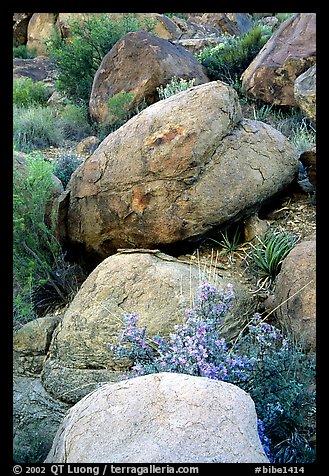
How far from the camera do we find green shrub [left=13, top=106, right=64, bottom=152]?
30.5ft

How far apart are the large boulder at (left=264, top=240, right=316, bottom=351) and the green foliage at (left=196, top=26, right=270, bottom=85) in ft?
20.8

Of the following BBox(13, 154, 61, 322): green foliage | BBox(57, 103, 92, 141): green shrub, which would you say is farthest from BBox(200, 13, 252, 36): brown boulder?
BBox(13, 154, 61, 322): green foliage

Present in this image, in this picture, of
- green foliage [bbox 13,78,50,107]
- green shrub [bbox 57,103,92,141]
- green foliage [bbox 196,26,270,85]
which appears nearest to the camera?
green shrub [bbox 57,103,92,141]

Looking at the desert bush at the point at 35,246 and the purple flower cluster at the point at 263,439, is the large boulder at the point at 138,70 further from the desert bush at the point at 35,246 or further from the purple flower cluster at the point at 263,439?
the purple flower cluster at the point at 263,439

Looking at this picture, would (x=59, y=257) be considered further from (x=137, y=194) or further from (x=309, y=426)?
(x=309, y=426)

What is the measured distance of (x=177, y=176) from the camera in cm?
541

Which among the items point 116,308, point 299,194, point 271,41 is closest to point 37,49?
point 271,41

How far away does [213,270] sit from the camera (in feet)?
17.6

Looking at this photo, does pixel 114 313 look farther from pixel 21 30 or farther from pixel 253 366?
pixel 21 30

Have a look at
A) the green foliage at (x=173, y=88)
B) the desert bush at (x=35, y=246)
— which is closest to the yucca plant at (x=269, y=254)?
the desert bush at (x=35, y=246)

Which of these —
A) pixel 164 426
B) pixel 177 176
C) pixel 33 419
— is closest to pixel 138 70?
pixel 177 176

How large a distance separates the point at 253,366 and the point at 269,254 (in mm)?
1829

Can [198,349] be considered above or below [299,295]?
above

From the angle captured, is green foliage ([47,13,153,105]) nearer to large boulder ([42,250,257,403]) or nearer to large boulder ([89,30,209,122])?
large boulder ([89,30,209,122])
